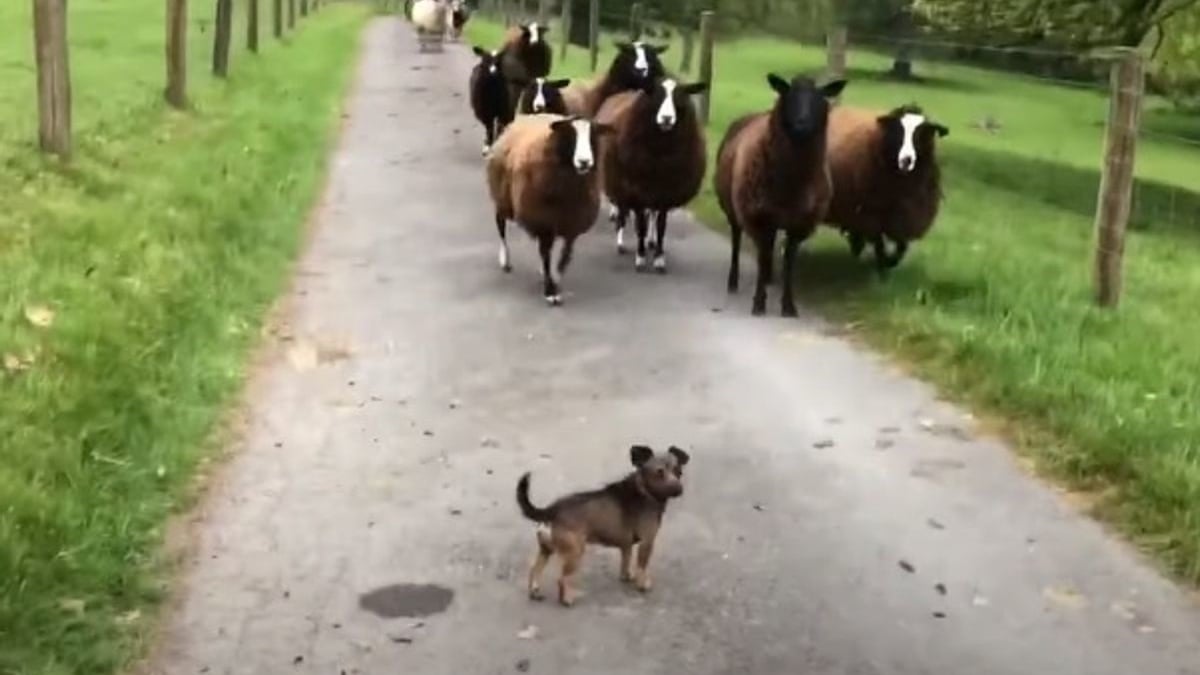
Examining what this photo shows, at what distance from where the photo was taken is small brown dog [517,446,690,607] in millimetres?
6230

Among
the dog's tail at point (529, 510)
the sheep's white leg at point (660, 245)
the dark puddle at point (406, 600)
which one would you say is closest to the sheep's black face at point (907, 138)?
the sheep's white leg at point (660, 245)

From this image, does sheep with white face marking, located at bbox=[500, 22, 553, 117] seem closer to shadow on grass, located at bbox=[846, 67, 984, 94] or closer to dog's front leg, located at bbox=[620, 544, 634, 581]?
dog's front leg, located at bbox=[620, 544, 634, 581]

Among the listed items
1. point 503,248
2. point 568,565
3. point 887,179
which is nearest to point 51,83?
point 503,248

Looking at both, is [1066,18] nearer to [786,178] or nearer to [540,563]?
[786,178]

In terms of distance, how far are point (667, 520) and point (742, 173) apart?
5.20 meters

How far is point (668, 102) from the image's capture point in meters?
12.9

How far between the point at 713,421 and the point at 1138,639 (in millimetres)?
3080

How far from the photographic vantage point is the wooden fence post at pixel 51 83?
1432 centimetres

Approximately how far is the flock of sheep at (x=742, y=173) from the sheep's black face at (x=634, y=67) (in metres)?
1.72

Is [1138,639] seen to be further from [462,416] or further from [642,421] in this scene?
[462,416]

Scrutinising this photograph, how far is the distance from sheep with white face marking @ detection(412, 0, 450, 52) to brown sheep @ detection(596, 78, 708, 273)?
101 feet

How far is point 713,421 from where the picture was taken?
880 cm

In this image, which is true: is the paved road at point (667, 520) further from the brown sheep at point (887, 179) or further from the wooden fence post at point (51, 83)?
the wooden fence post at point (51, 83)

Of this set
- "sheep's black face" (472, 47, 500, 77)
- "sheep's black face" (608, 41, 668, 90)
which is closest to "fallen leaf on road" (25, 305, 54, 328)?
"sheep's black face" (608, 41, 668, 90)
